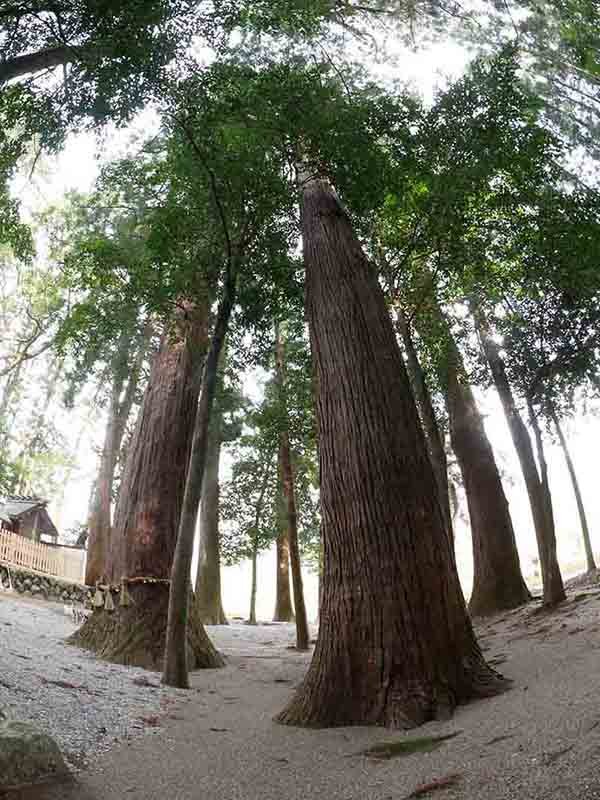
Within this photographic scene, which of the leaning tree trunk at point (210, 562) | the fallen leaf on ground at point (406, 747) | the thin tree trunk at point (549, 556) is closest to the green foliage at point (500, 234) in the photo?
the thin tree trunk at point (549, 556)

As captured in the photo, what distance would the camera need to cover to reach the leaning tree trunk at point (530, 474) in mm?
7168

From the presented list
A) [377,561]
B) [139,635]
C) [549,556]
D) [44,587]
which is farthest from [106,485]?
[377,561]

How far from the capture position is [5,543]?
503 inches

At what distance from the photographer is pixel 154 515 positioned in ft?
22.0

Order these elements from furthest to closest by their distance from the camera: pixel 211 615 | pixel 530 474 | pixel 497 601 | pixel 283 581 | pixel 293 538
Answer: pixel 283 581 → pixel 211 615 → pixel 293 538 → pixel 497 601 → pixel 530 474

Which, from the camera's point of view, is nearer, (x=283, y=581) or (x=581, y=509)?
(x=581, y=509)

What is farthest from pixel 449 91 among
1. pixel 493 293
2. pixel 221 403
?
pixel 221 403

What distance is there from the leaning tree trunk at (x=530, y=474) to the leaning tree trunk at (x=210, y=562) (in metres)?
6.14

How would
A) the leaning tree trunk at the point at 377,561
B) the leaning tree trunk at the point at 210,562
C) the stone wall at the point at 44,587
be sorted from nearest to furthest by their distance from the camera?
the leaning tree trunk at the point at 377,561 → the stone wall at the point at 44,587 → the leaning tree trunk at the point at 210,562

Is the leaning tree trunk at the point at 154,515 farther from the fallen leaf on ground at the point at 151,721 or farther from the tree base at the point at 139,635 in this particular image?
the fallen leaf on ground at the point at 151,721

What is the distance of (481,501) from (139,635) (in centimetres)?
582

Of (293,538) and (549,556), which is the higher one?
(293,538)

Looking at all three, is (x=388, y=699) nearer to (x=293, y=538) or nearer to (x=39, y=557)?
(x=293, y=538)

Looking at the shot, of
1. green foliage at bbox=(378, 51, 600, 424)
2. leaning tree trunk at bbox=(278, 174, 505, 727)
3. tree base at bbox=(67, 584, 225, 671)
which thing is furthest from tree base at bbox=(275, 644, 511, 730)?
green foliage at bbox=(378, 51, 600, 424)
